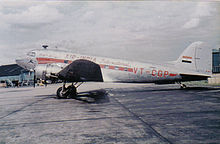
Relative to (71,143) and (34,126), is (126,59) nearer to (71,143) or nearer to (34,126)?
(34,126)

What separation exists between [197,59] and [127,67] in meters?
6.27

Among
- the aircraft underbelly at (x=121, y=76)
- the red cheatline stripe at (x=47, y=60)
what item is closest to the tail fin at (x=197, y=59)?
the aircraft underbelly at (x=121, y=76)

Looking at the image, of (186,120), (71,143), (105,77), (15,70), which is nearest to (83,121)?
(71,143)

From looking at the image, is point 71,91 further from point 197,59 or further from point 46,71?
point 197,59

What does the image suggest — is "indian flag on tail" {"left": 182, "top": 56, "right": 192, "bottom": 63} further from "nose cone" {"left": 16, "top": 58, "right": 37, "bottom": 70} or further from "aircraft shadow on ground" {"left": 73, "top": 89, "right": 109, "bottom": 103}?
"nose cone" {"left": 16, "top": 58, "right": 37, "bottom": 70}

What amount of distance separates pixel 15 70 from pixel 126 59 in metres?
64.9

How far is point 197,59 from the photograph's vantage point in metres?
14.9

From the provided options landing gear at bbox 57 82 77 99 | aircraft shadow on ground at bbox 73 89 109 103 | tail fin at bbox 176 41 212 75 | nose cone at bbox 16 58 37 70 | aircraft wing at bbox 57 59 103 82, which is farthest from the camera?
tail fin at bbox 176 41 212 75

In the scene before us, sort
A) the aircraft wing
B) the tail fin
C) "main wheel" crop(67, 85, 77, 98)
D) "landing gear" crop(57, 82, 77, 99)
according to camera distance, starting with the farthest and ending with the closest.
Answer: the tail fin, "main wheel" crop(67, 85, 77, 98), "landing gear" crop(57, 82, 77, 99), the aircraft wing

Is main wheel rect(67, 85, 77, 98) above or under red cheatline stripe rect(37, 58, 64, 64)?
under

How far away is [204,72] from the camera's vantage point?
47.8 feet

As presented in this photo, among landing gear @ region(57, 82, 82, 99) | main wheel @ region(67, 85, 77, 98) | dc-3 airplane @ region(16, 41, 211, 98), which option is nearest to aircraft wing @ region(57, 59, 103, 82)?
dc-3 airplane @ region(16, 41, 211, 98)

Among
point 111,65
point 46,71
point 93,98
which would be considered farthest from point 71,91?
point 111,65

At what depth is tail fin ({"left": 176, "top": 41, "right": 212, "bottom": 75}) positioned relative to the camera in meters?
14.6
